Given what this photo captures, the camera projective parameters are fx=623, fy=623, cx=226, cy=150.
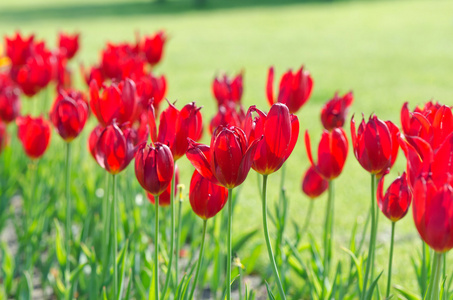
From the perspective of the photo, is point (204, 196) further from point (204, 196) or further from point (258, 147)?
point (258, 147)

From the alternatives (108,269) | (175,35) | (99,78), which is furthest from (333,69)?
(108,269)

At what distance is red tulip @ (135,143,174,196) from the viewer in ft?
4.29

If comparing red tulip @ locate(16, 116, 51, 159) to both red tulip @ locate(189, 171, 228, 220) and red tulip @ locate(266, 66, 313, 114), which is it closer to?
red tulip @ locate(266, 66, 313, 114)

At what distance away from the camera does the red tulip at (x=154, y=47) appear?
2.93m

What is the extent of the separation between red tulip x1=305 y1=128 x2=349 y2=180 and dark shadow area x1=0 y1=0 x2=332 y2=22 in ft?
60.9

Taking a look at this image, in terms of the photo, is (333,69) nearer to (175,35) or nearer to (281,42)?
(281,42)

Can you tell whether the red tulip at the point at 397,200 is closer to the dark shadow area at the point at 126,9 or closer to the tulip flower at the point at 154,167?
the tulip flower at the point at 154,167

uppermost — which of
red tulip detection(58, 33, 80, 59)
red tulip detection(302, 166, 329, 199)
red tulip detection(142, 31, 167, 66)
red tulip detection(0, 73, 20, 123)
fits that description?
red tulip detection(58, 33, 80, 59)

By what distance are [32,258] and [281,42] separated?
11107mm

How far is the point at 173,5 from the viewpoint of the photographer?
2211 cm

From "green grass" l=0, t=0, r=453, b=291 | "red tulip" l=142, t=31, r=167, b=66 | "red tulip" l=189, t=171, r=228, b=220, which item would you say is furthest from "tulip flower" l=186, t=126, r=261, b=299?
"red tulip" l=142, t=31, r=167, b=66

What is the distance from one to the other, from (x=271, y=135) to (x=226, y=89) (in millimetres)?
1122

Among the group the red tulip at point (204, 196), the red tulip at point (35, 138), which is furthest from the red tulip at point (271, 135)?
the red tulip at point (35, 138)

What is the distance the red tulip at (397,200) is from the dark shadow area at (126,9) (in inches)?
743
